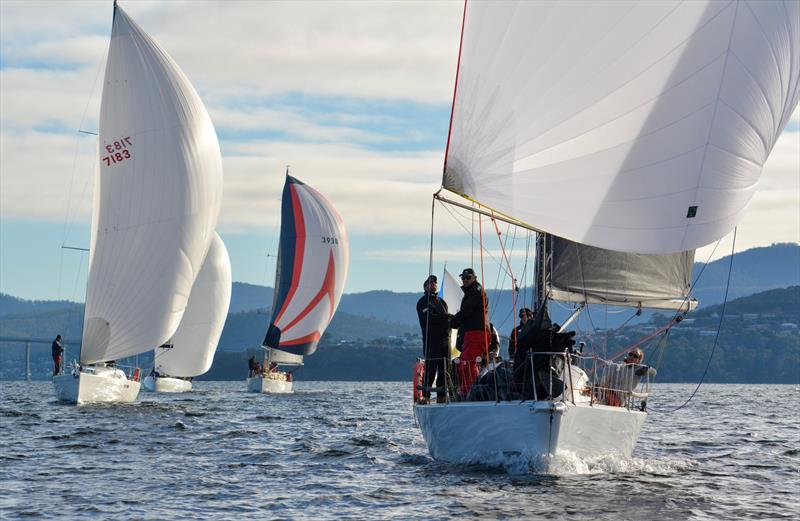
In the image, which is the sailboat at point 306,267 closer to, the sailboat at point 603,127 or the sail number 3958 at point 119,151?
the sail number 3958 at point 119,151

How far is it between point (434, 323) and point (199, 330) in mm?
41475

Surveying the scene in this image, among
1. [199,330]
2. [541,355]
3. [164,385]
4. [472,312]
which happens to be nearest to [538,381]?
[541,355]

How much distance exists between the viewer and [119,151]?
29.1 meters

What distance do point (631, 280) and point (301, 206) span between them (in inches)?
1339

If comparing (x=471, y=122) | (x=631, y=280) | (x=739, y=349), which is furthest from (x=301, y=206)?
(x=739, y=349)

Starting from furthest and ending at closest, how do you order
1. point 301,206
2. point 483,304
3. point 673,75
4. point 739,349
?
point 739,349 → point 301,206 → point 483,304 → point 673,75

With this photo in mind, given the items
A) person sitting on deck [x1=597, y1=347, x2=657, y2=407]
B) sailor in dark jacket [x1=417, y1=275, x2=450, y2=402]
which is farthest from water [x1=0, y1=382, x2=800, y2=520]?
sailor in dark jacket [x1=417, y1=275, x2=450, y2=402]

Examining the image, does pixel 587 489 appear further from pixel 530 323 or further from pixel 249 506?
pixel 249 506

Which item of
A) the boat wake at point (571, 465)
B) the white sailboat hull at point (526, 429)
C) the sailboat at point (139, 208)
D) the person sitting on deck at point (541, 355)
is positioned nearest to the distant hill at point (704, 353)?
the sailboat at point (139, 208)

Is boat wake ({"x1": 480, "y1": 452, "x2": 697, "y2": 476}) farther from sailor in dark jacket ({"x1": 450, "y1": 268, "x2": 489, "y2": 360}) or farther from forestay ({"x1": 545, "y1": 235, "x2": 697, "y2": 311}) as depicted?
forestay ({"x1": 545, "y1": 235, "x2": 697, "y2": 311})

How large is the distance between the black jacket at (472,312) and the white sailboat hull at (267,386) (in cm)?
3786

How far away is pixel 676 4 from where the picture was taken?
1212 centimetres

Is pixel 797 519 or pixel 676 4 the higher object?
pixel 676 4

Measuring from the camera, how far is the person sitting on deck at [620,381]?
14867 mm
